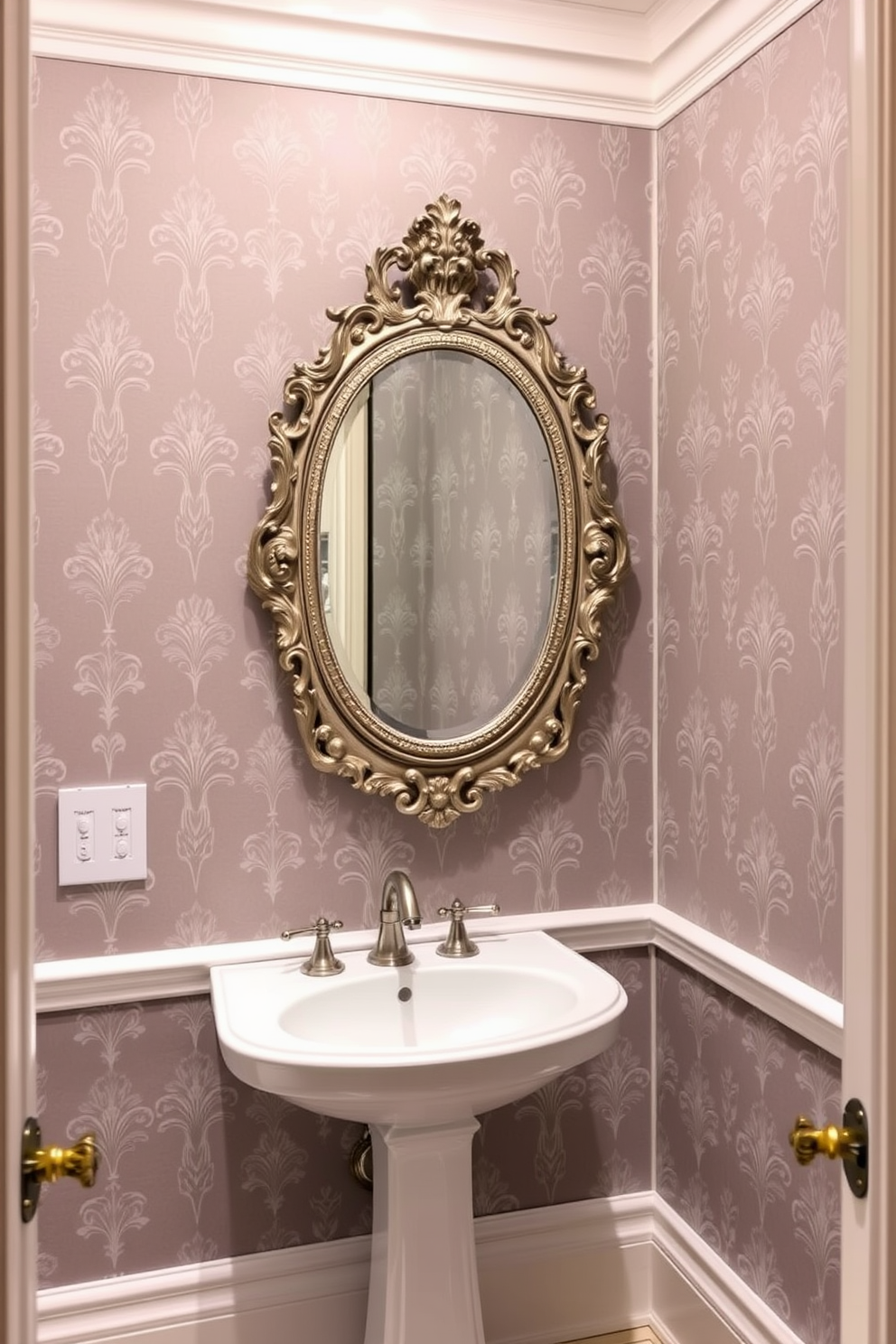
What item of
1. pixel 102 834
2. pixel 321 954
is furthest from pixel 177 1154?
pixel 102 834

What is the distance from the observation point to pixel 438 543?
2.01 m

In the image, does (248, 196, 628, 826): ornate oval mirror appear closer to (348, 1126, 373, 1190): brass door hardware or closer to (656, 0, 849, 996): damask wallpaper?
(656, 0, 849, 996): damask wallpaper

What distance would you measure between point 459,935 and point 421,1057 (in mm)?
448

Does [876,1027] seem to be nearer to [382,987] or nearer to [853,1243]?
[853,1243]

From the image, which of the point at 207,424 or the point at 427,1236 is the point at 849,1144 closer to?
the point at 427,1236

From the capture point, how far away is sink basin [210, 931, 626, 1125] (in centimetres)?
151

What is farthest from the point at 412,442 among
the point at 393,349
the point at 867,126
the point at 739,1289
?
the point at 739,1289

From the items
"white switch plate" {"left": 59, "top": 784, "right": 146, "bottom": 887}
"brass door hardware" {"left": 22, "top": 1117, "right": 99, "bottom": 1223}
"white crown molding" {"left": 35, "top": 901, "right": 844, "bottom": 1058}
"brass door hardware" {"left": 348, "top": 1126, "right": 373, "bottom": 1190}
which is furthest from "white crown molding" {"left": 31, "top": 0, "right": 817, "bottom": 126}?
"brass door hardware" {"left": 348, "top": 1126, "right": 373, "bottom": 1190}

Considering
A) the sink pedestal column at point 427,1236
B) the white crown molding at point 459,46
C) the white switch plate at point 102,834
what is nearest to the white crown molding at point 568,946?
the white switch plate at point 102,834

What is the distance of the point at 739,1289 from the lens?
1.88 m

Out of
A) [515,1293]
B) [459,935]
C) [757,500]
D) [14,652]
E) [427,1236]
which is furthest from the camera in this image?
[515,1293]

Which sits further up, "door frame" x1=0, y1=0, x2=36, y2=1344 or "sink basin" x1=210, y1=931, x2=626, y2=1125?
"door frame" x1=0, y1=0, x2=36, y2=1344

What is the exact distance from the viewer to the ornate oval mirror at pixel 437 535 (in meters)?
1.94

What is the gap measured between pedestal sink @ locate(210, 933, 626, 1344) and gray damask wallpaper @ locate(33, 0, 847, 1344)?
184 mm
